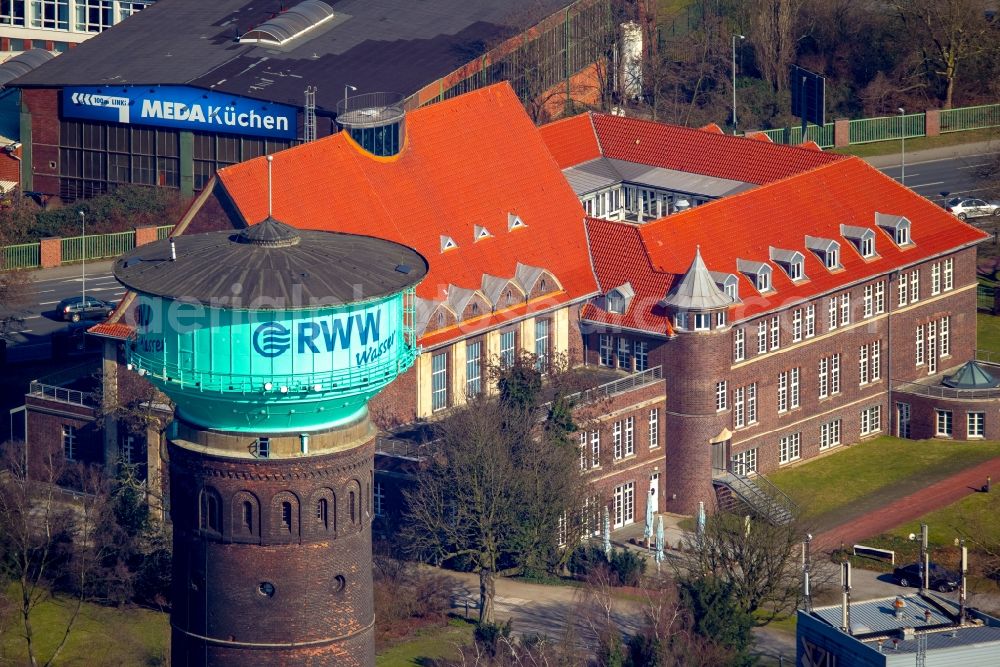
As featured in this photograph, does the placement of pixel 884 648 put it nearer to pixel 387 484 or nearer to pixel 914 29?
pixel 387 484

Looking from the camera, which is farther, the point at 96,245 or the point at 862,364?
the point at 96,245

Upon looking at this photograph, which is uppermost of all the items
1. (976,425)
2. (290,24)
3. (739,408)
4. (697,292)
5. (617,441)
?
(290,24)

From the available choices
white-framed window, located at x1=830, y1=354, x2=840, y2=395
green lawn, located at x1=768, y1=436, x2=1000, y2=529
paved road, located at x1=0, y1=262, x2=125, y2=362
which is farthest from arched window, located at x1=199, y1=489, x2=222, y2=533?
paved road, located at x1=0, y1=262, x2=125, y2=362

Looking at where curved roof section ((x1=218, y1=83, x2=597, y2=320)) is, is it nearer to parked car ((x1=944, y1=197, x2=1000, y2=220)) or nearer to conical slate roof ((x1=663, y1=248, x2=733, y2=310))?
conical slate roof ((x1=663, y1=248, x2=733, y2=310))

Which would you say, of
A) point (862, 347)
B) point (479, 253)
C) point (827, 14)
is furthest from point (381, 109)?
point (827, 14)

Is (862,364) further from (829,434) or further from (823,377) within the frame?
(829,434)

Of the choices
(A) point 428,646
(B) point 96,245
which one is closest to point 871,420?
(A) point 428,646
